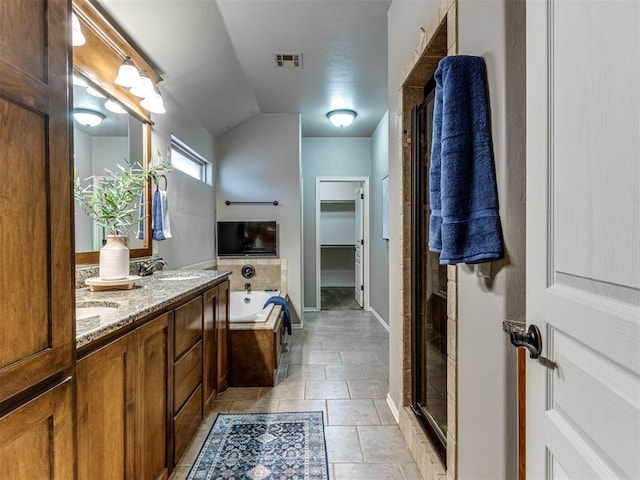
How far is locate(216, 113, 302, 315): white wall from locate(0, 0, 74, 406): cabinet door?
3.65 meters

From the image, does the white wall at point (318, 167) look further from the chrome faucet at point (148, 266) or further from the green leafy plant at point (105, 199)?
the green leafy plant at point (105, 199)

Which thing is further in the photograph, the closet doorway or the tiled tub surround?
the closet doorway

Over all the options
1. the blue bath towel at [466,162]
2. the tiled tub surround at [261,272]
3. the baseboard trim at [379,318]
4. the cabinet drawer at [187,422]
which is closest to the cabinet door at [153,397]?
the cabinet drawer at [187,422]

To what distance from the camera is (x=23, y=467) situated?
2.31ft

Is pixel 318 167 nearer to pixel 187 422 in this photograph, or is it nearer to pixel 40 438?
pixel 187 422

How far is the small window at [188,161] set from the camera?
10.4ft

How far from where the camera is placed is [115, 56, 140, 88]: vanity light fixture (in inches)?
79.6

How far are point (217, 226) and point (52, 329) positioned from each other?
12.3ft

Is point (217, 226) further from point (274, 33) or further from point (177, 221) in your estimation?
point (274, 33)

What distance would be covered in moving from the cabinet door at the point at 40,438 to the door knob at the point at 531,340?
3.66 feet

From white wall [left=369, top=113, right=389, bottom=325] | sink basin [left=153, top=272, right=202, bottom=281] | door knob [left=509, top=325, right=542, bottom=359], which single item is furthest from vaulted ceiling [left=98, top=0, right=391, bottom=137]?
door knob [left=509, top=325, right=542, bottom=359]

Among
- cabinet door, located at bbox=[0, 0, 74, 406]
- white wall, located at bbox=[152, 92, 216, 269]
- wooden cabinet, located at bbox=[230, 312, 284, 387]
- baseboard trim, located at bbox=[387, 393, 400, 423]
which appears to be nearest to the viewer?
cabinet door, located at bbox=[0, 0, 74, 406]

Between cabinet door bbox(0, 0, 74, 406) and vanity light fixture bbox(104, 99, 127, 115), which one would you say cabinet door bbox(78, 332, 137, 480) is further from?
vanity light fixture bbox(104, 99, 127, 115)

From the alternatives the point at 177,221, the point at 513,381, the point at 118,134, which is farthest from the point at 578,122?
the point at 177,221
